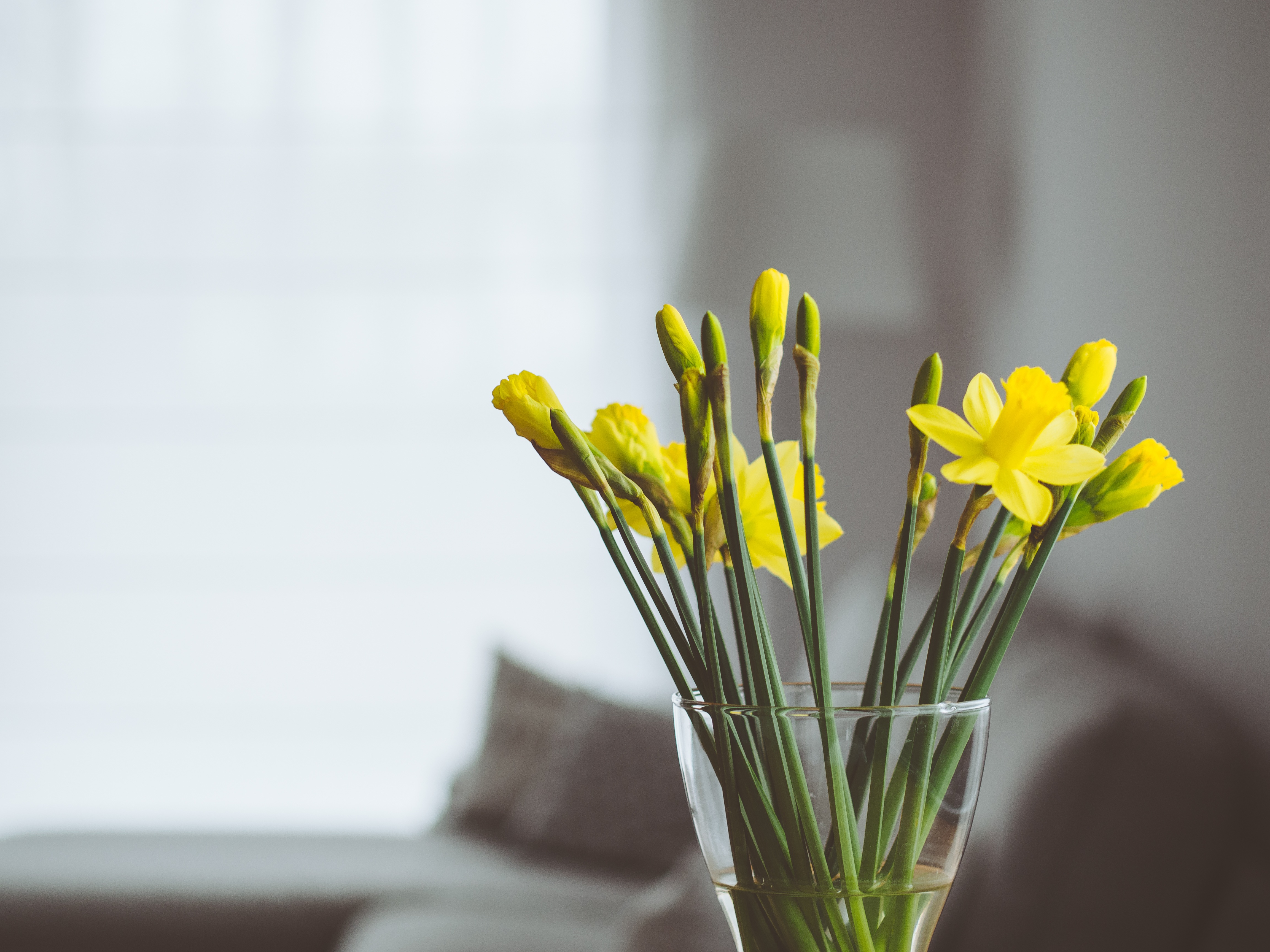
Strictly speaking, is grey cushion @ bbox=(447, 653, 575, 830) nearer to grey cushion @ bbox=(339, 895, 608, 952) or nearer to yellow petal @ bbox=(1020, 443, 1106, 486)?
grey cushion @ bbox=(339, 895, 608, 952)

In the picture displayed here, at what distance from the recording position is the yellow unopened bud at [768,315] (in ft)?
1.46

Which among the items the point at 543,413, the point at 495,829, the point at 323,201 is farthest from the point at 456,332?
the point at 543,413

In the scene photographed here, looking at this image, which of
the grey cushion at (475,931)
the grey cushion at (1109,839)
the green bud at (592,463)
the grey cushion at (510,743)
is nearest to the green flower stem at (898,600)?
the green bud at (592,463)

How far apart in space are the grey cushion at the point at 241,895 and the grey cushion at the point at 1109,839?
91 cm

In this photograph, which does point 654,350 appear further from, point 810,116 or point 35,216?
point 35,216

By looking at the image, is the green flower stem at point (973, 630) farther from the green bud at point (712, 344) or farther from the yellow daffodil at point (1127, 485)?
the green bud at point (712, 344)

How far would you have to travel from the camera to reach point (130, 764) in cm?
334

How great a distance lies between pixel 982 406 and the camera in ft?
1.45

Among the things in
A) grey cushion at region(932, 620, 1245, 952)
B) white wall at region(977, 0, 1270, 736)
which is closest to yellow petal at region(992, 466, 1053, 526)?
grey cushion at region(932, 620, 1245, 952)

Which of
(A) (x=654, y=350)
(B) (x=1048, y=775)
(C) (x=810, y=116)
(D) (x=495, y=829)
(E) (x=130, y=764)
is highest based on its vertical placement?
(C) (x=810, y=116)

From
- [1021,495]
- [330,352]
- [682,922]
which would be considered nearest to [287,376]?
[330,352]

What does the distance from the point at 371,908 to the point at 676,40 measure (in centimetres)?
246

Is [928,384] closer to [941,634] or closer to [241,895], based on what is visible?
[941,634]

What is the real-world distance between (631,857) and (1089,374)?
1860mm
